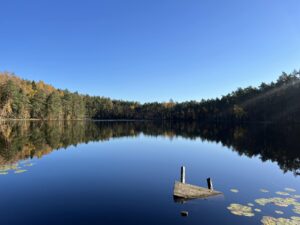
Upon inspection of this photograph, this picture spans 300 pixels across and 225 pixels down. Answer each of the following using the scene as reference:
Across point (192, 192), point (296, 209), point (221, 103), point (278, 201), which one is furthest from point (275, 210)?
point (221, 103)

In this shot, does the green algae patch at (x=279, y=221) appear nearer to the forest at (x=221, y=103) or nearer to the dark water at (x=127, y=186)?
the dark water at (x=127, y=186)

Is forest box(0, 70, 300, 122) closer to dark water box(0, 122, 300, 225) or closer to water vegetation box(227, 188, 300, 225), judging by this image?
dark water box(0, 122, 300, 225)

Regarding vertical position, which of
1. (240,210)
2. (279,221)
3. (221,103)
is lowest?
(240,210)

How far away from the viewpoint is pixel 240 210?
47.4ft

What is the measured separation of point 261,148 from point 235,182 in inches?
951

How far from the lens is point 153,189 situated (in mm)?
18766

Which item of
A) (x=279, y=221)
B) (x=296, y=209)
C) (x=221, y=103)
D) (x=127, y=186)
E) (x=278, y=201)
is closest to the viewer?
(x=279, y=221)

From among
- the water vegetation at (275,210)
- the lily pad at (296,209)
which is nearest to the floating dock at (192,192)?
the water vegetation at (275,210)

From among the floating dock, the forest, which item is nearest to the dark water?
the floating dock

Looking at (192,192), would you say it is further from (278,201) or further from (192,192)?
(278,201)

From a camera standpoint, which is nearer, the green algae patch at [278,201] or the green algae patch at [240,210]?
the green algae patch at [240,210]

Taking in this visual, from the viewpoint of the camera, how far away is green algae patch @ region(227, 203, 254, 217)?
14.0 m

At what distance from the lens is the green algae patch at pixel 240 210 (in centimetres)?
1398

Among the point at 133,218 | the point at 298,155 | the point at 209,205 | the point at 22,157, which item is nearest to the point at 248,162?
the point at 298,155
